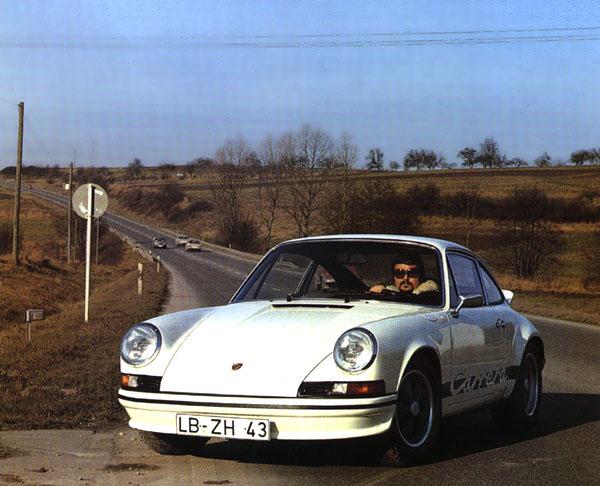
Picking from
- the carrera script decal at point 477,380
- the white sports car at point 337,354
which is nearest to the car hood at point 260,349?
the white sports car at point 337,354

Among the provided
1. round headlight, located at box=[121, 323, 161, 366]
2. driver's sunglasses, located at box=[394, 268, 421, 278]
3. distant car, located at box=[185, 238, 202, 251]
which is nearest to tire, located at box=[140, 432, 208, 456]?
round headlight, located at box=[121, 323, 161, 366]

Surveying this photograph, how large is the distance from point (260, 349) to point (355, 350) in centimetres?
62

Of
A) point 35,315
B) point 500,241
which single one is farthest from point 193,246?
point 35,315

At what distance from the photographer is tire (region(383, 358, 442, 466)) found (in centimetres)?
610

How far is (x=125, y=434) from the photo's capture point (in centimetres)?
754

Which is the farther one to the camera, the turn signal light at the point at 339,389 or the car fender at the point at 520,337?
the car fender at the point at 520,337

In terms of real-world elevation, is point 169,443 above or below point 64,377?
above

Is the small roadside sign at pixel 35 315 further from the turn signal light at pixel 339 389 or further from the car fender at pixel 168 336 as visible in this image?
the turn signal light at pixel 339 389

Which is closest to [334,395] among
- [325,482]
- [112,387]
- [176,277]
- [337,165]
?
[325,482]

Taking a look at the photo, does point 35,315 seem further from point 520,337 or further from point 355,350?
point 355,350

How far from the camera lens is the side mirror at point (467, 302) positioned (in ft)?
23.1

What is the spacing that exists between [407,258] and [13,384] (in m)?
4.83

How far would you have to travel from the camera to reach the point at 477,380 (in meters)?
7.23

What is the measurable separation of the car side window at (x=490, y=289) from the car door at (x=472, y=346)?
0.11 metres
